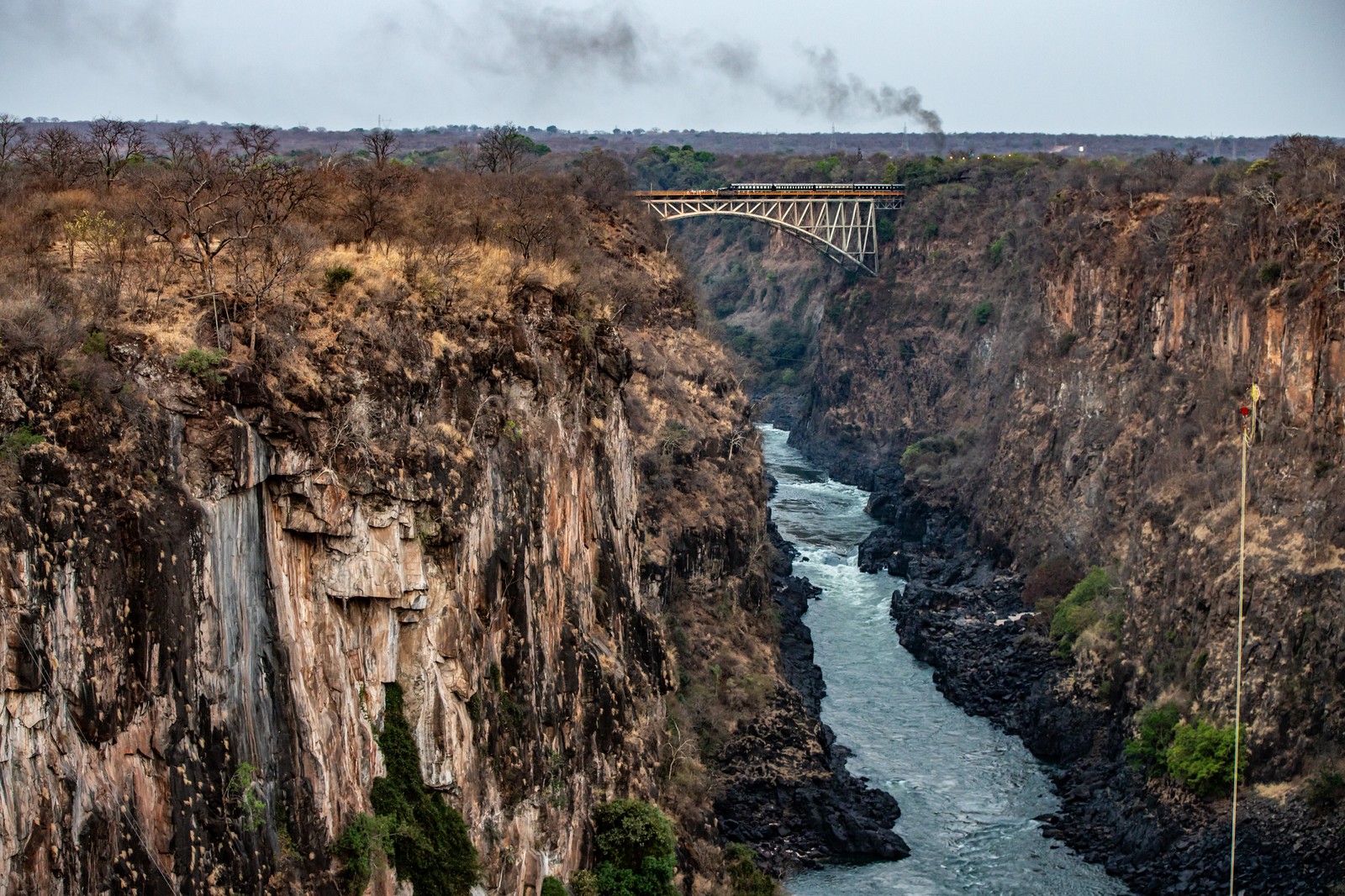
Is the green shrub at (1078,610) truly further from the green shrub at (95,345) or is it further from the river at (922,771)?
the green shrub at (95,345)

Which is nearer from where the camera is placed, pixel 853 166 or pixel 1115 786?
pixel 1115 786

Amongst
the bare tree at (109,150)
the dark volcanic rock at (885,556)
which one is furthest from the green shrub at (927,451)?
the bare tree at (109,150)

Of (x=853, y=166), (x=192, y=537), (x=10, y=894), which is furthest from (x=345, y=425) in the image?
(x=853, y=166)

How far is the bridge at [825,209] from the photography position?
4154 inches

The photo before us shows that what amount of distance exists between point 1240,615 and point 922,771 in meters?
12.6

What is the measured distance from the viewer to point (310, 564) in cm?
3256

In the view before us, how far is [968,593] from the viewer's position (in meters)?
77.1

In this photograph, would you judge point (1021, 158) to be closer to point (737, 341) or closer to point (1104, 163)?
point (1104, 163)

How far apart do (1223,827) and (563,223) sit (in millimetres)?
29941

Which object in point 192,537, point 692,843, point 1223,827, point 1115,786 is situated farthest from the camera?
point 1115,786

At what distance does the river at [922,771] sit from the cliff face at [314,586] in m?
8.54

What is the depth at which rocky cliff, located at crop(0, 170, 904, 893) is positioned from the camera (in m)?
27.2

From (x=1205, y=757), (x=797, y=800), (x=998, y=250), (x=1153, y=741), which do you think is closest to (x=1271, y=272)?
(x=1153, y=741)

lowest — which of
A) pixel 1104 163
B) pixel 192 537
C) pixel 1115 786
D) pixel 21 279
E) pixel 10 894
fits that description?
pixel 1115 786
